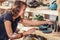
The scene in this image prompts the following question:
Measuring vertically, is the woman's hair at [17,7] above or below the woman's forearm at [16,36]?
above

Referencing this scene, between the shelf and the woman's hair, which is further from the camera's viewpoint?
the woman's hair

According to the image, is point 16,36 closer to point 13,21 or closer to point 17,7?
point 13,21

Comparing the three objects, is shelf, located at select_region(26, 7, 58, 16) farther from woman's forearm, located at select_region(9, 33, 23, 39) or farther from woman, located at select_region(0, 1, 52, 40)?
woman's forearm, located at select_region(9, 33, 23, 39)

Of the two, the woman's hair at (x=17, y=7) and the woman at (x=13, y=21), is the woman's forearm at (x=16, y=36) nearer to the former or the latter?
the woman at (x=13, y=21)

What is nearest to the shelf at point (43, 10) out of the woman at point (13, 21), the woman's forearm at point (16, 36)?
the woman at point (13, 21)

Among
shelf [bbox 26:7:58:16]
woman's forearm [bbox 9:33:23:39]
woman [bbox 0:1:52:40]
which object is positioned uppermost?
shelf [bbox 26:7:58:16]

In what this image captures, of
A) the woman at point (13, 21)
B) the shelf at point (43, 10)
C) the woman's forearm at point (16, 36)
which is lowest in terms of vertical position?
the woman's forearm at point (16, 36)

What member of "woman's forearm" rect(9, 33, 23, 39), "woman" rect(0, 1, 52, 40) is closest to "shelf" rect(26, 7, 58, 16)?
"woman" rect(0, 1, 52, 40)

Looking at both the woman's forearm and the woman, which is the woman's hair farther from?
the woman's forearm

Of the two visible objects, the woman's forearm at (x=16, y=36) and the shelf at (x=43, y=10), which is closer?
the shelf at (x=43, y=10)

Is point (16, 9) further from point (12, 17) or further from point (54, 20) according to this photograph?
point (54, 20)

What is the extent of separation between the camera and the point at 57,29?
56.8 inches

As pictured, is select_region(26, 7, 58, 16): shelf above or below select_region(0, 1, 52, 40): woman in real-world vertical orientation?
above

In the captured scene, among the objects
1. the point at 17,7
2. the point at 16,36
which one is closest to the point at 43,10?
the point at 17,7
